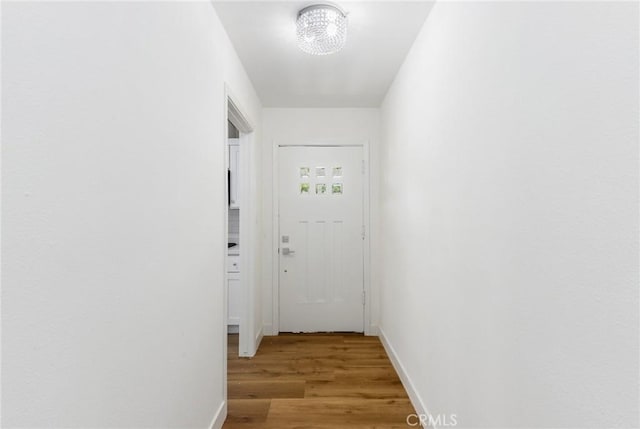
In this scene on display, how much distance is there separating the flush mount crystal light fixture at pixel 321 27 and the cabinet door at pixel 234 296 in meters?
2.36

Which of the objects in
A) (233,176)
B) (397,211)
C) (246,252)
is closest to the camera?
(397,211)

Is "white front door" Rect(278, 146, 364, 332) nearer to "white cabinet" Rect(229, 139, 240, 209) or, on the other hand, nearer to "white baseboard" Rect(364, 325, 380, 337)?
"white baseboard" Rect(364, 325, 380, 337)

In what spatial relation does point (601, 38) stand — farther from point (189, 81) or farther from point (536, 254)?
point (189, 81)

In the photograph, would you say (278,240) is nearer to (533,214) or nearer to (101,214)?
(101,214)

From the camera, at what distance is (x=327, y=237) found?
11.8 feet

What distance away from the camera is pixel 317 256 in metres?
3.61

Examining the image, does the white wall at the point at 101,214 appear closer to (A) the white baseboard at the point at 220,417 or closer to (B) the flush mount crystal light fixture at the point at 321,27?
(A) the white baseboard at the point at 220,417

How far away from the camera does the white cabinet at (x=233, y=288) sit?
3490 millimetres

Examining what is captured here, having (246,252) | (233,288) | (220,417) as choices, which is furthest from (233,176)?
(220,417)

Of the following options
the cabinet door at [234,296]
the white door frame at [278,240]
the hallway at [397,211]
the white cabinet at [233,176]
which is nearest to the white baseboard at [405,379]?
the hallway at [397,211]

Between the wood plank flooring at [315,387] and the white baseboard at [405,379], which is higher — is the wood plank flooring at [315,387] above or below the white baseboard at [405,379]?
below

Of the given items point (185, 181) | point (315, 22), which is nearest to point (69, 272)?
point (185, 181)

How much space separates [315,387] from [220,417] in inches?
28.6

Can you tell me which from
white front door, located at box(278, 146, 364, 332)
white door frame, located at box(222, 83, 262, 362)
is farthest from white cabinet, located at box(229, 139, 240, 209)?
white door frame, located at box(222, 83, 262, 362)
